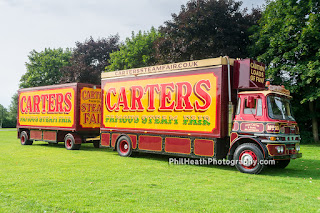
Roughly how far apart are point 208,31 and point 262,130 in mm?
16206

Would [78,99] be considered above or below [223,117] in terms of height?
above

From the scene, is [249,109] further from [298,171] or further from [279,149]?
[298,171]

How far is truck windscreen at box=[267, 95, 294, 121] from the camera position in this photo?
996cm

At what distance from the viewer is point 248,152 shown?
10.1 meters

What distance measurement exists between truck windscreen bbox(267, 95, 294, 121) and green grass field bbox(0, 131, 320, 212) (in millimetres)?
1923

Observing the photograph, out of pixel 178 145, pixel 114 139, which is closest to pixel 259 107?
pixel 178 145

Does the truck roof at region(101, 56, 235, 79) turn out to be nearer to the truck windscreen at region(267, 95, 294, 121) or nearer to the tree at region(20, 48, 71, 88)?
the truck windscreen at region(267, 95, 294, 121)

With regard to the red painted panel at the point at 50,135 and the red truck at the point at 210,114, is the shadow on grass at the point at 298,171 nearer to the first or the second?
the red truck at the point at 210,114

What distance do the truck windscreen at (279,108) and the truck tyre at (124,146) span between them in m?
6.58

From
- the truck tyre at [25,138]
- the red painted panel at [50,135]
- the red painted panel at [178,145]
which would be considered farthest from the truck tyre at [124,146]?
the truck tyre at [25,138]

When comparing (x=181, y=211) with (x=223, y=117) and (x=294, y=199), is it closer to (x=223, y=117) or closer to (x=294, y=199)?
(x=294, y=199)

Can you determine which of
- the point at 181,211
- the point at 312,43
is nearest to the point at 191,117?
the point at 181,211

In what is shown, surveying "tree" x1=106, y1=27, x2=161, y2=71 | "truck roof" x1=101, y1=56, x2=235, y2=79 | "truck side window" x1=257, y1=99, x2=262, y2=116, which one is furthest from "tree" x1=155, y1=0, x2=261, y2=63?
"truck side window" x1=257, y1=99, x2=262, y2=116

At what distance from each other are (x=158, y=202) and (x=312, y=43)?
19169 mm
